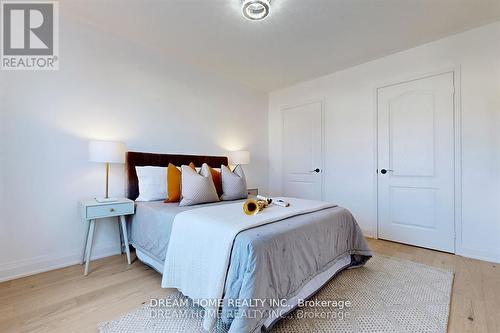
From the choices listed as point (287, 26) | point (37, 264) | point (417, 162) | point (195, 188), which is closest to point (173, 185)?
point (195, 188)

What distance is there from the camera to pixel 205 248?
4.78 ft

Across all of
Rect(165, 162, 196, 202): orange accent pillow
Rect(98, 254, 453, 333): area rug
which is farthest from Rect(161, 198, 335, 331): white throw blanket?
Rect(165, 162, 196, 202): orange accent pillow

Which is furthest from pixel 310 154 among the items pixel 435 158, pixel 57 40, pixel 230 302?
pixel 57 40

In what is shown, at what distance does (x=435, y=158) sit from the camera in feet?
9.03

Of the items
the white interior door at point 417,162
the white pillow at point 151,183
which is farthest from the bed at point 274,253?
the white interior door at point 417,162

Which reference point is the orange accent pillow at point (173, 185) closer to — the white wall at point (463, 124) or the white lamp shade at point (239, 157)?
the white lamp shade at point (239, 157)

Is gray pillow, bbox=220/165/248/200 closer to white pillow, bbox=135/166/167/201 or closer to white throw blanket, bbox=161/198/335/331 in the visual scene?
white pillow, bbox=135/166/167/201

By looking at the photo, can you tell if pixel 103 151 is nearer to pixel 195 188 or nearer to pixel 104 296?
pixel 195 188

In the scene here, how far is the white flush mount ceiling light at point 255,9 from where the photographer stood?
2.03 meters

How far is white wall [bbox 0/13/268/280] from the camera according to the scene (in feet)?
6.71

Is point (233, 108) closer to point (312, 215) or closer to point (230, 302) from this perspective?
point (312, 215)

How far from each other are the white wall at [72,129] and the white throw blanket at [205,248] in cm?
140

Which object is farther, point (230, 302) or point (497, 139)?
point (497, 139)

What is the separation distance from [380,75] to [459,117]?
1.07 meters
